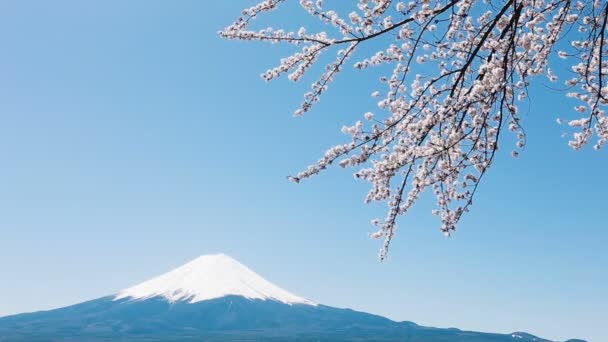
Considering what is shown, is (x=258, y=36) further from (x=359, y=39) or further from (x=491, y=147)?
(x=491, y=147)

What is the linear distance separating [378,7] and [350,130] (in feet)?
4.23

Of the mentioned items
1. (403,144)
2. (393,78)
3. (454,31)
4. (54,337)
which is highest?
(454,31)

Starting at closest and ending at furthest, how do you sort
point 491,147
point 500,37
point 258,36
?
point 500,37, point 491,147, point 258,36

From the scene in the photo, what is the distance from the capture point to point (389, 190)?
544 cm

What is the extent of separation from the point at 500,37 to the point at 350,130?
1788 mm

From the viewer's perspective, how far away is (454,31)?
5633 mm

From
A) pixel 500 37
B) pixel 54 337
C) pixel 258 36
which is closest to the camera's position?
pixel 500 37

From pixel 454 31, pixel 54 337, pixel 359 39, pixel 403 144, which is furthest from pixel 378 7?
pixel 54 337

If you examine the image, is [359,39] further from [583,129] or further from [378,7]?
[583,129]

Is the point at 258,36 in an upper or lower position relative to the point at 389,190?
upper

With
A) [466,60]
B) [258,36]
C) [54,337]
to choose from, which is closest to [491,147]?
[466,60]

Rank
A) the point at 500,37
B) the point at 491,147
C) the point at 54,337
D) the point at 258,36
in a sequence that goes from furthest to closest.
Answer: the point at 54,337
the point at 258,36
the point at 491,147
the point at 500,37

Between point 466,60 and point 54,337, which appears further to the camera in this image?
point 54,337

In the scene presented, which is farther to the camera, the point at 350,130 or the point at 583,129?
the point at 583,129
